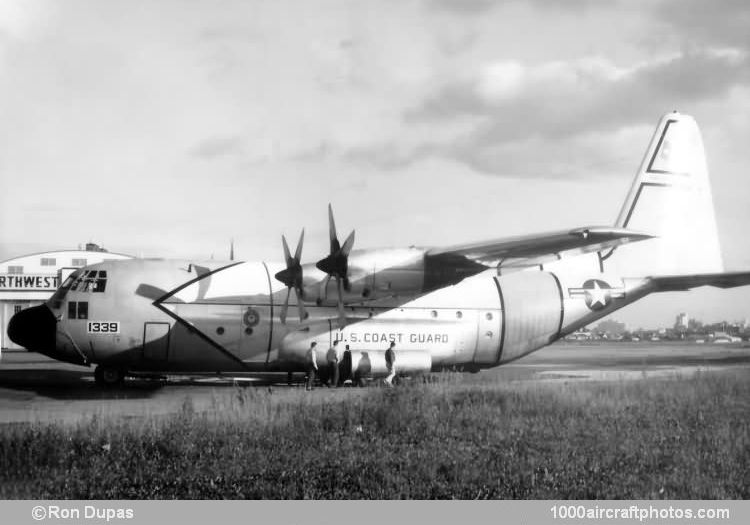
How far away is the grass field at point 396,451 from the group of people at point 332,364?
199 inches

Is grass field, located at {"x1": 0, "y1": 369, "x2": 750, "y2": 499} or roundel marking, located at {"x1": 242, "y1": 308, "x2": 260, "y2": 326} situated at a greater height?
roundel marking, located at {"x1": 242, "y1": 308, "x2": 260, "y2": 326}

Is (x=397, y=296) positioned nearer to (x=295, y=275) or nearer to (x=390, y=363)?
(x=390, y=363)

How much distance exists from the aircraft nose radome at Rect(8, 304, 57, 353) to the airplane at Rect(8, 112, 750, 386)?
0.03 m

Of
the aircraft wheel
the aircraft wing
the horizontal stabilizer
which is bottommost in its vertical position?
the aircraft wheel

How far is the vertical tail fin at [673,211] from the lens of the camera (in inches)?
862

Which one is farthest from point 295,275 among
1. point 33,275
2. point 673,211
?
point 33,275

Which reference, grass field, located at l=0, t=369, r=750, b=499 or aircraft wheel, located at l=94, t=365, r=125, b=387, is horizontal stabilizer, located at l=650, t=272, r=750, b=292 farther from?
aircraft wheel, located at l=94, t=365, r=125, b=387

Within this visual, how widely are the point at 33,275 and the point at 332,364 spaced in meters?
37.0

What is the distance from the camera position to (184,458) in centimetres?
924

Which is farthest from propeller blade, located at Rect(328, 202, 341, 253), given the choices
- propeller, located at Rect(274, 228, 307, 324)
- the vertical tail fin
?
the vertical tail fin

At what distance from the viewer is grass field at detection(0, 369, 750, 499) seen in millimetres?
8164

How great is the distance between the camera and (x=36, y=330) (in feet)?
61.1
